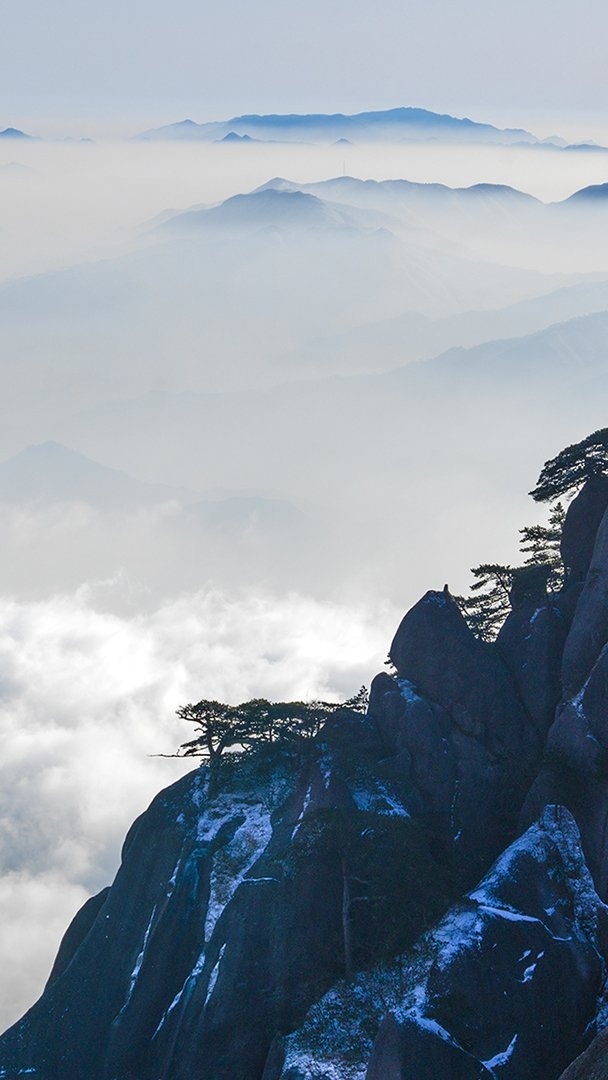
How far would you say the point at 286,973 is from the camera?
55.0 metres

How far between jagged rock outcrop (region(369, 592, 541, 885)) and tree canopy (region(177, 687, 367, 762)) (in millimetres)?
Result: 3877

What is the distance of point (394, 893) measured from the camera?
5447cm

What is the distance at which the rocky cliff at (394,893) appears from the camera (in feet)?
164

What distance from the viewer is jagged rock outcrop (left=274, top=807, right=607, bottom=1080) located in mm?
47594

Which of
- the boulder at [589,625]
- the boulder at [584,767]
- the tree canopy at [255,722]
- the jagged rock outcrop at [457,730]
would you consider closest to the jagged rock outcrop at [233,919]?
the tree canopy at [255,722]

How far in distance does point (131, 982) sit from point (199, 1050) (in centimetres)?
760

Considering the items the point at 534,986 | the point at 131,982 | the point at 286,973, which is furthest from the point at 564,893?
the point at 131,982

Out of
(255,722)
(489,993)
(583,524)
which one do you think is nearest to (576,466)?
(583,524)

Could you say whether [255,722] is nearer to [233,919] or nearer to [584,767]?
[233,919]

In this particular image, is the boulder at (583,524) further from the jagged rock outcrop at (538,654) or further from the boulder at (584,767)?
the boulder at (584,767)

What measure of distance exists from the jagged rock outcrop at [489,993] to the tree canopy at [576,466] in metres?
24.3

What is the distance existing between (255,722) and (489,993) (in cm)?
2378

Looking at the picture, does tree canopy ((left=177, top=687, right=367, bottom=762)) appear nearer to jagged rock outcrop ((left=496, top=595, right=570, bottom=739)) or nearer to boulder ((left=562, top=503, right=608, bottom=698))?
jagged rock outcrop ((left=496, top=595, right=570, bottom=739))

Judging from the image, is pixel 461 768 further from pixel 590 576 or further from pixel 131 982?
pixel 131 982
